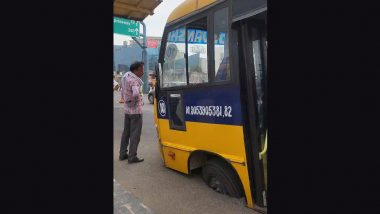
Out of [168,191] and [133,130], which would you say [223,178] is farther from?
[133,130]

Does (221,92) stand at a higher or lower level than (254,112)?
higher

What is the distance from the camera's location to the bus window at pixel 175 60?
365cm

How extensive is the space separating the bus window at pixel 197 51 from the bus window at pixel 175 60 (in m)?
0.12

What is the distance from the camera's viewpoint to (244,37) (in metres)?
2.89

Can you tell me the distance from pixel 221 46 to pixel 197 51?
415mm

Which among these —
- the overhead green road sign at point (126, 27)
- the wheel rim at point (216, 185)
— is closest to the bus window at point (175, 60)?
the wheel rim at point (216, 185)

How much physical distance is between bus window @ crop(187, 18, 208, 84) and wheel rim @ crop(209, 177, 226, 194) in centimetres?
117

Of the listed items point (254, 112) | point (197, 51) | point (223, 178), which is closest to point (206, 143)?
point (223, 178)

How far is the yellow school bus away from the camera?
9.46ft

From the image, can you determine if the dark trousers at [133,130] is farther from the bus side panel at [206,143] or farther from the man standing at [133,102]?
the bus side panel at [206,143]

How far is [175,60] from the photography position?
3.81 meters
